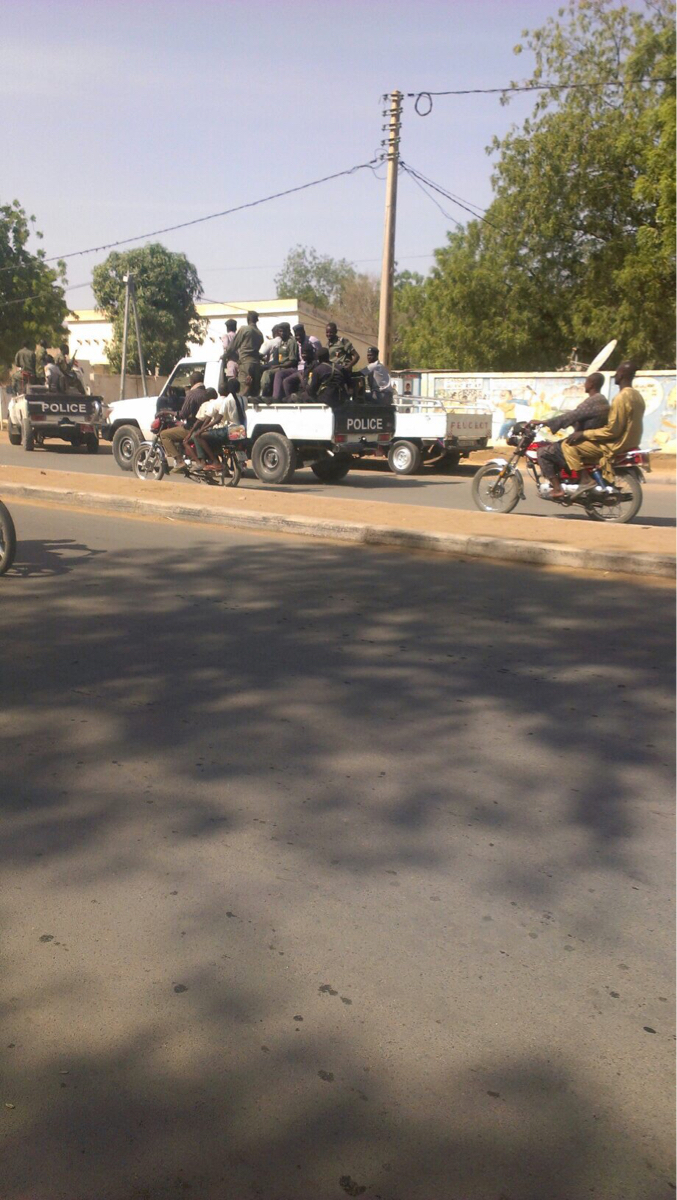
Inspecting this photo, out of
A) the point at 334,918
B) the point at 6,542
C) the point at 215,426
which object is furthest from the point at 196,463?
the point at 334,918

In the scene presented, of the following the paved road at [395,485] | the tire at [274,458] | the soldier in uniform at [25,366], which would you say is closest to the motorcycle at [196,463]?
the paved road at [395,485]

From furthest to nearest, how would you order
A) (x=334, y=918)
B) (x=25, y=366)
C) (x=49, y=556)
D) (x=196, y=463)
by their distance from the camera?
(x=25, y=366), (x=196, y=463), (x=49, y=556), (x=334, y=918)

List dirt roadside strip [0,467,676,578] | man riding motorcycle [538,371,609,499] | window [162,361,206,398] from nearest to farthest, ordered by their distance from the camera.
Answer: dirt roadside strip [0,467,676,578], man riding motorcycle [538,371,609,499], window [162,361,206,398]

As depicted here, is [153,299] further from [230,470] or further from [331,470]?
[230,470]

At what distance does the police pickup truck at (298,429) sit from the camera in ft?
54.0

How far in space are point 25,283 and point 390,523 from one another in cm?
4085

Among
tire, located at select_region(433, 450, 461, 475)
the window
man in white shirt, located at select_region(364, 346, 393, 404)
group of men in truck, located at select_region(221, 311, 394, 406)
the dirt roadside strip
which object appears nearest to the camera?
the dirt roadside strip

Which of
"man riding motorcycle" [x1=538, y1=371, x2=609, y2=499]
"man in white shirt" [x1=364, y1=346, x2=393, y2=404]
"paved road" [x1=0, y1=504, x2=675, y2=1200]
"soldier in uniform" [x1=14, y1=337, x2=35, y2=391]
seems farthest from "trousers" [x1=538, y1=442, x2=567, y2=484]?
"soldier in uniform" [x1=14, y1=337, x2=35, y2=391]

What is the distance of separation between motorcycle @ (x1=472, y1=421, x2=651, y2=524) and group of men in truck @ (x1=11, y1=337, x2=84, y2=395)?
14.2 m

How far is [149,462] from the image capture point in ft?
52.3

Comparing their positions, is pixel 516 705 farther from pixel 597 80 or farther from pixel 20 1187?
pixel 597 80

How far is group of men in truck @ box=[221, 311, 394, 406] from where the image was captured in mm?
16750

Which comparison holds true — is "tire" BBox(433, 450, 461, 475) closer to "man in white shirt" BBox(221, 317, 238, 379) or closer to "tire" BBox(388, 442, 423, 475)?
"tire" BBox(388, 442, 423, 475)

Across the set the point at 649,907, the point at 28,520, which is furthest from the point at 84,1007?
the point at 28,520
